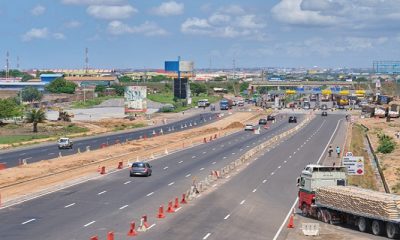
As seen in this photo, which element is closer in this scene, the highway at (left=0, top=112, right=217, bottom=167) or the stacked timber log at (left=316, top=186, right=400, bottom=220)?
the stacked timber log at (left=316, top=186, right=400, bottom=220)

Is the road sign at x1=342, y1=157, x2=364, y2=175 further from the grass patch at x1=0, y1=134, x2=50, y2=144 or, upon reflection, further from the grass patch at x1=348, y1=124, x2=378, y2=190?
the grass patch at x1=0, y1=134, x2=50, y2=144

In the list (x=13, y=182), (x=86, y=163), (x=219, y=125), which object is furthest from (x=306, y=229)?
(x=219, y=125)

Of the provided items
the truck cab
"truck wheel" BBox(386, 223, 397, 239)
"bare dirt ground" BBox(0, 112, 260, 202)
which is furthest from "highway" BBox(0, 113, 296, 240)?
"truck wheel" BBox(386, 223, 397, 239)

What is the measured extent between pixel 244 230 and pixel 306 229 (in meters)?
2.84

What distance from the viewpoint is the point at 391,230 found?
103 feet

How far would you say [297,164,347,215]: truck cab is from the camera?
128ft

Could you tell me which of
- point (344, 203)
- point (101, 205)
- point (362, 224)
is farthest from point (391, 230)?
point (101, 205)

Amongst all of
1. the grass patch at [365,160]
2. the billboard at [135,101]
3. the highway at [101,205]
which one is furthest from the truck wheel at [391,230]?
the billboard at [135,101]

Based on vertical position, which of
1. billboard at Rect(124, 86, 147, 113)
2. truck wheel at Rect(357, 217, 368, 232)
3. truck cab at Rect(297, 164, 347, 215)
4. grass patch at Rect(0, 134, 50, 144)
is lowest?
grass patch at Rect(0, 134, 50, 144)

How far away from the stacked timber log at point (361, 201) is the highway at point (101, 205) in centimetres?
827

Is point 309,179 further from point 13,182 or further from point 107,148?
point 107,148

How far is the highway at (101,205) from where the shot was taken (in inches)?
1316

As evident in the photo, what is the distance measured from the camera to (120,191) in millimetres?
48125

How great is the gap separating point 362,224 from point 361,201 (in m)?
1.17
